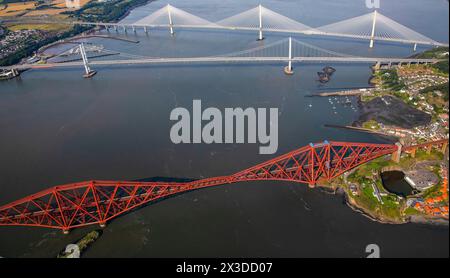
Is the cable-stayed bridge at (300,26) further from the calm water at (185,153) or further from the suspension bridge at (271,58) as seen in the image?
the suspension bridge at (271,58)

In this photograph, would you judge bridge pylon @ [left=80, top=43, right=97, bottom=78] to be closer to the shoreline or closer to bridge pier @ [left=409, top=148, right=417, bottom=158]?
the shoreline

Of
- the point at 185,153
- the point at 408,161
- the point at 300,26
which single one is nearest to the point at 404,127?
the point at 408,161

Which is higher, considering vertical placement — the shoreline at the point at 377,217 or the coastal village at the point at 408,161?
the coastal village at the point at 408,161

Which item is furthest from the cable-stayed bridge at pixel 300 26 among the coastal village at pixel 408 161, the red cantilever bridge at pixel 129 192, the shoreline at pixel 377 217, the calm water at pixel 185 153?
the shoreline at pixel 377 217

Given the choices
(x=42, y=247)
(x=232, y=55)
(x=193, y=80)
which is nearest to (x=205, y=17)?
(x=232, y=55)

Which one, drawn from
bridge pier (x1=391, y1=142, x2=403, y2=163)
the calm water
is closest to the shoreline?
the calm water

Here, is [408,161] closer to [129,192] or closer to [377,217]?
A: [377,217]
